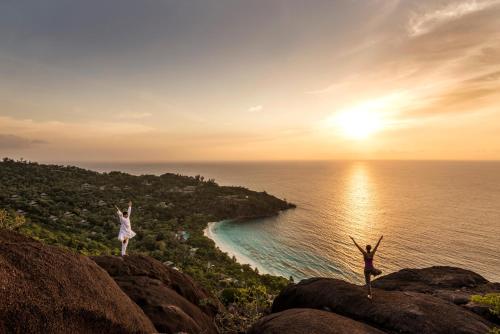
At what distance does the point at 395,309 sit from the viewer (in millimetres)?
12141

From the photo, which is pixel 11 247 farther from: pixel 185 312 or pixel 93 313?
pixel 185 312

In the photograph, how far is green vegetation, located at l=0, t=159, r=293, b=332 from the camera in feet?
116

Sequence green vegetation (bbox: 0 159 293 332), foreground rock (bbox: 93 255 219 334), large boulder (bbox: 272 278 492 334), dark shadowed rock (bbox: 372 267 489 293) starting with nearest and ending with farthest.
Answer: large boulder (bbox: 272 278 492 334) < foreground rock (bbox: 93 255 219 334) < dark shadowed rock (bbox: 372 267 489 293) < green vegetation (bbox: 0 159 293 332)

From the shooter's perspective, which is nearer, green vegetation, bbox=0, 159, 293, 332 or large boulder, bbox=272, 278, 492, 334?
large boulder, bbox=272, 278, 492, 334

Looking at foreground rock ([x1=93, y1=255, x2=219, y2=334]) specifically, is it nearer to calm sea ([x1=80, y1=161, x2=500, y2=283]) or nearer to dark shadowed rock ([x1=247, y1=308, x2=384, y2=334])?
dark shadowed rock ([x1=247, y1=308, x2=384, y2=334])

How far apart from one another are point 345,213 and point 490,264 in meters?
56.0

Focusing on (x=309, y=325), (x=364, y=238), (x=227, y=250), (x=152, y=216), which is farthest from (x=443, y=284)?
(x=152, y=216)

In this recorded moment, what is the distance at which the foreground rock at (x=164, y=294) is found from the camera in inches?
479

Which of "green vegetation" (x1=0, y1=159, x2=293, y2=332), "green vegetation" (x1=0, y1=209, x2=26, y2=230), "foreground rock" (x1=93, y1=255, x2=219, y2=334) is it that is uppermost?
"green vegetation" (x1=0, y1=209, x2=26, y2=230)

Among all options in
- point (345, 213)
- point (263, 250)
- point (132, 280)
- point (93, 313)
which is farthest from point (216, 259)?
point (345, 213)

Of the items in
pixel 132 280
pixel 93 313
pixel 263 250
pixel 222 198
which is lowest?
pixel 263 250

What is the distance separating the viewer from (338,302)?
13648 mm

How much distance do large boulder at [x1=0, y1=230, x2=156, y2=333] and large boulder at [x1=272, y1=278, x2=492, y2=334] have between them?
8133 mm

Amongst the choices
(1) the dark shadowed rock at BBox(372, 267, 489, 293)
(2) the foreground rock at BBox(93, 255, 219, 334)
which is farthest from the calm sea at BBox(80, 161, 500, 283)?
(2) the foreground rock at BBox(93, 255, 219, 334)
